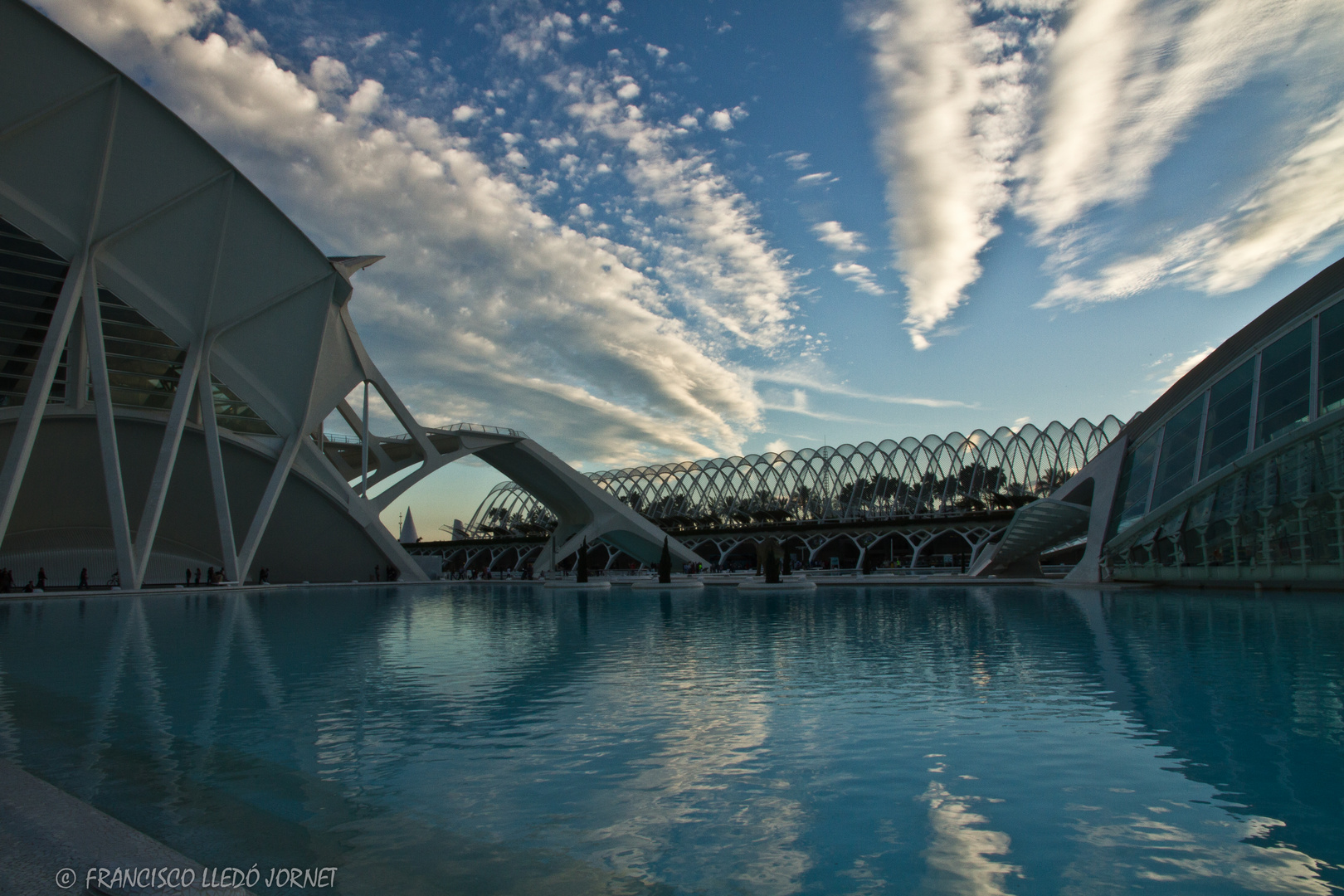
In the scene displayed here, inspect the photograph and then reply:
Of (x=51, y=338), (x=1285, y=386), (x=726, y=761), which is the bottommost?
(x=726, y=761)

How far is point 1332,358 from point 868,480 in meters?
53.8

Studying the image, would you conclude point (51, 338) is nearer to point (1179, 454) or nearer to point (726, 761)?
point (726, 761)

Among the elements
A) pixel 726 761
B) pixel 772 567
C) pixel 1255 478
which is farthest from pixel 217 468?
pixel 1255 478

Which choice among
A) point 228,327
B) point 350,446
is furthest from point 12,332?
point 350,446

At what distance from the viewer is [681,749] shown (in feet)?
16.5

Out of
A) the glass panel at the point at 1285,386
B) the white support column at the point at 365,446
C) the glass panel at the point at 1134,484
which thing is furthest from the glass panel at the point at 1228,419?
the white support column at the point at 365,446

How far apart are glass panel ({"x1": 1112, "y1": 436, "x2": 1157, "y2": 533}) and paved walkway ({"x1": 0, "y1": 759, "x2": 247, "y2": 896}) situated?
83.9 ft

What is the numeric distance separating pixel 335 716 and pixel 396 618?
37.0ft

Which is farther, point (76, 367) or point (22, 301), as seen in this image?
point (76, 367)

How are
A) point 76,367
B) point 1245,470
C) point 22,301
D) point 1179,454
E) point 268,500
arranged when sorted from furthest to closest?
point 268,500
point 76,367
point 22,301
point 1179,454
point 1245,470

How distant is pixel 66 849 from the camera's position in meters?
2.73

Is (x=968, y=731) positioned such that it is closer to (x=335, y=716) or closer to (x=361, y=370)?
(x=335, y=716)

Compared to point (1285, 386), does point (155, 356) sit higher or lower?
higher

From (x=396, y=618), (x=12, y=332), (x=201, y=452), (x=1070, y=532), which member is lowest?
(x=396, y=618)
